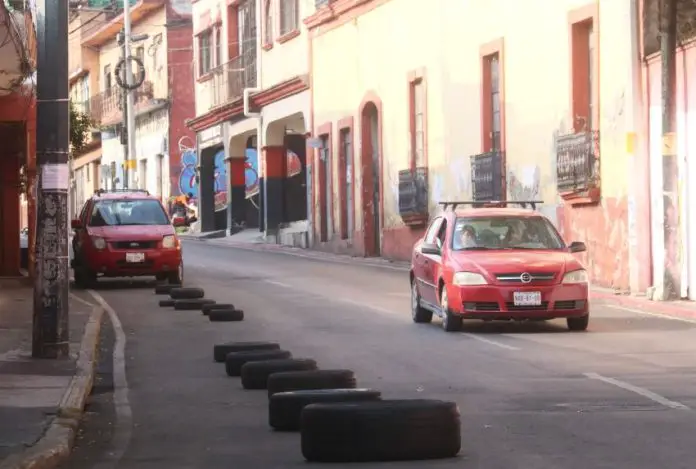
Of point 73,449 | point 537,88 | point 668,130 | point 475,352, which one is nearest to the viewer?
point 73,449

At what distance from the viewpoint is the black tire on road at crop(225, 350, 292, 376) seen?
1490cm

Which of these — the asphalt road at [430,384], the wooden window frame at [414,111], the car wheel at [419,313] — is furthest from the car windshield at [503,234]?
the wooden window frame at [414,111]

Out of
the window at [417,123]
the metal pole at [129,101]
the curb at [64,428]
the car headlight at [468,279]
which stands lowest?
the curb at [64,428]

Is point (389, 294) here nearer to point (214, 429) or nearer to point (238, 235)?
point (214, 429)

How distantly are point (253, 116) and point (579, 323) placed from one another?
107 ft

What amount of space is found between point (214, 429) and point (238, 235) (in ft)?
142

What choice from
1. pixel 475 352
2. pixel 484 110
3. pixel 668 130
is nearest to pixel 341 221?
pixel 484 110

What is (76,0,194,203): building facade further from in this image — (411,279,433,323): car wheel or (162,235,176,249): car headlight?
(411,279,433,323): car wheel

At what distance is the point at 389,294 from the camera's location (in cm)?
2641

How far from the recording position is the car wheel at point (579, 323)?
19.0m

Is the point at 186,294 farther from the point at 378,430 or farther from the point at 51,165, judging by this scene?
the point at 378,430

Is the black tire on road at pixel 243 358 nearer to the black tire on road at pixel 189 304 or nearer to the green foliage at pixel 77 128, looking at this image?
the black tire on road at pixel 189 304

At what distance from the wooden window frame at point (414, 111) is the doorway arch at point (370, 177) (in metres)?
3.12

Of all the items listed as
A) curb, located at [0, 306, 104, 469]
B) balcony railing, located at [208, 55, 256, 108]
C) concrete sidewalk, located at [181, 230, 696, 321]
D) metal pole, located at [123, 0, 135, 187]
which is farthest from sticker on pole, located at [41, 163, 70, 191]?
metal pole, located at [123, 0, 135, 187]
